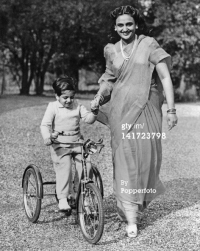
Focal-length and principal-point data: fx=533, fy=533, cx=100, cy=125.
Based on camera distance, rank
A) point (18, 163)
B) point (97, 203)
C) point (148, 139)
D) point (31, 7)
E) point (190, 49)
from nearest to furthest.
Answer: point (97, 203) → point (148, 139) → point (18, 163) → point (31, 7) → point (190, 49)

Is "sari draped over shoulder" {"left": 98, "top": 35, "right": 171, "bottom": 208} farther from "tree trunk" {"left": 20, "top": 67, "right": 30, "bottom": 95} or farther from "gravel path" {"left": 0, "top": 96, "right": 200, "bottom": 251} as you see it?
"tree trunk" {"left": 20, "top": 67, "right": 30, "bottom": 95}

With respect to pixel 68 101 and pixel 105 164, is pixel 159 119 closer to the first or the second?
pixel 68 101

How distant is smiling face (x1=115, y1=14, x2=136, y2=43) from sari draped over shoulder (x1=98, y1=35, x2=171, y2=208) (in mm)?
92

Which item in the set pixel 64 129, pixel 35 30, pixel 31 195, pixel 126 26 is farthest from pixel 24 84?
pixel 126 26

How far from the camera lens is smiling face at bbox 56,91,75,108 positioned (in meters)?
5.08

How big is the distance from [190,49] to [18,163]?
21904 millimetres

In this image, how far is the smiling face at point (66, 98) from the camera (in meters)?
5.08

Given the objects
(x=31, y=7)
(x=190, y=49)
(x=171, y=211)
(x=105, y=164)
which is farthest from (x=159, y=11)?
(x=171, y=211)

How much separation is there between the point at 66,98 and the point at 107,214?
53.0 inches

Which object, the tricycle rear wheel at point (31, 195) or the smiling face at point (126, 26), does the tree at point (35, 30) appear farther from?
the smiling face at point (126, 26)

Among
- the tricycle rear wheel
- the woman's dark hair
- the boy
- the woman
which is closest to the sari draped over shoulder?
the woman

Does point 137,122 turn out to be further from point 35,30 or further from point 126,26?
point 35,30

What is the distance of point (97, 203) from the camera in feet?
14.7

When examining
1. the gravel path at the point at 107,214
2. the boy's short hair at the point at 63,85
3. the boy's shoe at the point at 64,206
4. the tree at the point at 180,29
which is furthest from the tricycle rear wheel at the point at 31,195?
the tree at the point at 180,29
